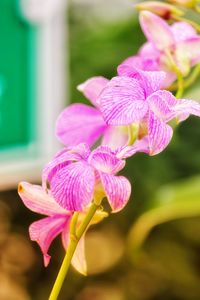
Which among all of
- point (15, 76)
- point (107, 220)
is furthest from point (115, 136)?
point (107, 220)

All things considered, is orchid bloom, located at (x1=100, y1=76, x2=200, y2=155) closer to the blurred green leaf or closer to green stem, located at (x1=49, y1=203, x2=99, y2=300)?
green stem, located at (x1=49, y1=203, x2=99, y2=300)

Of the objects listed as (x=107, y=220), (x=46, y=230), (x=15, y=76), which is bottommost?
(x=107, y=220)

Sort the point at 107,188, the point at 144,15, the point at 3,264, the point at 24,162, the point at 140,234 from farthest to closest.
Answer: the point at 3,264
the point at 24,162
the point at 140,234
the point at 144,15
the point at 107,188

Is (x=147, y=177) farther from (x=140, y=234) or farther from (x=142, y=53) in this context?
(x=142, y=53)

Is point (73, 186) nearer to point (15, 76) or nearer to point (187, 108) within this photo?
point (187, 108)

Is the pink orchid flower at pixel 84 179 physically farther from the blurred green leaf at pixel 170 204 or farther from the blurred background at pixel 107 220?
the blurred background at pixel 107 220

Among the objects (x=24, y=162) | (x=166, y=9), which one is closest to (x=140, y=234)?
(x=166, y=9)
